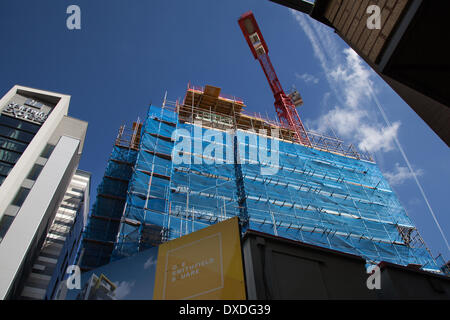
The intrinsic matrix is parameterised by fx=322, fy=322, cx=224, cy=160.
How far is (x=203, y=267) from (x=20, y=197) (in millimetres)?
17231

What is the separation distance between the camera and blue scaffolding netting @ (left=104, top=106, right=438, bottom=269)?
1333 centimetres

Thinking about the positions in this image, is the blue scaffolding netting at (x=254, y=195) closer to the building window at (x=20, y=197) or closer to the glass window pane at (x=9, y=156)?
the building window at (x=20, y=197)

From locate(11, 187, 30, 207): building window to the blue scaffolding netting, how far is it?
707 cm

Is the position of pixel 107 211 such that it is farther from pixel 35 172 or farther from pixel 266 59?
pixel 266 59

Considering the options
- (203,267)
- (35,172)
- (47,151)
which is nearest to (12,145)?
(47,151)

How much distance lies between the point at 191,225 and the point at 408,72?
1062 cm

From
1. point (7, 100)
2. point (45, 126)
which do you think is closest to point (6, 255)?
point (45, 126)

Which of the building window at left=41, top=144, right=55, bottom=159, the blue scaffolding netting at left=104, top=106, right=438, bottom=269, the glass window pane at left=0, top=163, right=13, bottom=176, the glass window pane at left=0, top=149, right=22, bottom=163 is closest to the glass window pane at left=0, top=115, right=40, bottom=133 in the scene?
the building window at left=41, top=144, right=55, bottom=159

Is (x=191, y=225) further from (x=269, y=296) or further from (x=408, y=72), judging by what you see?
(x=408, y=72)

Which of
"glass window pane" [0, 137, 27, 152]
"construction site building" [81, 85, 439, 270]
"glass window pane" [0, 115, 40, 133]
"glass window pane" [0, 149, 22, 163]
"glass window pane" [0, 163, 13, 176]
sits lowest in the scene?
"construction site building" [81, 85, 439, 270]

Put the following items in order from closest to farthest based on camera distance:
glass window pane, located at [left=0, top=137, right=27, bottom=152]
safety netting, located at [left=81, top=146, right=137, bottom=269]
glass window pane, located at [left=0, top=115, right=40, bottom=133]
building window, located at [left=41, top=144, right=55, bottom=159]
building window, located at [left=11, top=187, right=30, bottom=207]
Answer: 1. safety netting, located at [left=81, top=146, right=137, bottom=269]
2. building window, located at [left=11, top=187, right=30, bottom=207]
3. glass window pane, located at [left=0, top=137, right=27, bottom=152]
4. building window, located at [left=41, top=144, right=55, bottom=159]
5. glass window pane, located at [left=0, top=115, right=40, bottom=133]

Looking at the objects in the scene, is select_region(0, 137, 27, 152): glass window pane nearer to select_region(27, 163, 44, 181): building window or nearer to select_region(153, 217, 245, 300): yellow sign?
select_region(27, 163, 44, 181): building window

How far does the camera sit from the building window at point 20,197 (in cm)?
1797

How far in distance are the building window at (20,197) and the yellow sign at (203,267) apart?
15.8 meters
